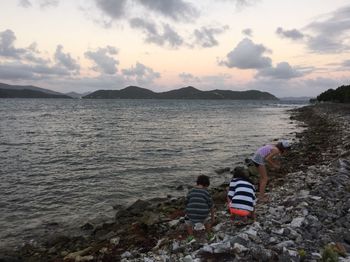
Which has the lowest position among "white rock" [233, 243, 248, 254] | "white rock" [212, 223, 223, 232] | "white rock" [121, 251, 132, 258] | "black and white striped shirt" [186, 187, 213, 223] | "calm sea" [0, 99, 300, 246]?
"calm sea" [0, 99, 300, 246]

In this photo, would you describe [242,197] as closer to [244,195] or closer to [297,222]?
[244,195]

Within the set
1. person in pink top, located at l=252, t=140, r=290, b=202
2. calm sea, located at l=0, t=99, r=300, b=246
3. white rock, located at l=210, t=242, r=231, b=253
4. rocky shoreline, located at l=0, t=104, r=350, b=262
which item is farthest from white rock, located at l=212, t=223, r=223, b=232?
calm sea, located at l=0, t=99, r=300, b=246

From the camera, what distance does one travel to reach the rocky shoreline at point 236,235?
823 cm

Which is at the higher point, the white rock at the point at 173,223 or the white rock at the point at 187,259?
the white rock at the point at 187,259

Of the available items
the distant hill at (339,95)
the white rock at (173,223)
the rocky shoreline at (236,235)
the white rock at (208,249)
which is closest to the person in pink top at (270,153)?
the rocky shoreline at (236,235)

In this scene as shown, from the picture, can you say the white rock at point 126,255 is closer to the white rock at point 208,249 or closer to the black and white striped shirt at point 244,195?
the white rock at point 208,249

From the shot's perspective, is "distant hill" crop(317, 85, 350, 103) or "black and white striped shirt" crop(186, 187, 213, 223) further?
"distant hill" crop(317, 85, 350, 103)

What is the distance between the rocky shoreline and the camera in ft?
27.0

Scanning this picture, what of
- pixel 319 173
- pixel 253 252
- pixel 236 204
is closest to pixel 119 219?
pixel 236 204

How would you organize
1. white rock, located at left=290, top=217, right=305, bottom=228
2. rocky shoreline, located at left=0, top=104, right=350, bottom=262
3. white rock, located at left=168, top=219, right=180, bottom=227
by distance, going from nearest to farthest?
1. rocky shoreline, located at left=0, top=104, right=350, bottom=262
2. white rock, located at left=290, top=217, right=305, bottom=228
3. white rock, located at left=168, top=219, right=180, bottom=227

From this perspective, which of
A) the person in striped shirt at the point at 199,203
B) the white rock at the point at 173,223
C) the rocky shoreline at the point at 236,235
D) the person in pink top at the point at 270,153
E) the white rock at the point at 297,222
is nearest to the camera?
the rocky shoreline at the point at 236,235

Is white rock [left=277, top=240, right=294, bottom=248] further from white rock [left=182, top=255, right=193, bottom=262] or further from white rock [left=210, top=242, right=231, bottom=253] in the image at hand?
white rock [left=182, top=255, right=193, bottom=262]

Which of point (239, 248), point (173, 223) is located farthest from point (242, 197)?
point (173, 223)

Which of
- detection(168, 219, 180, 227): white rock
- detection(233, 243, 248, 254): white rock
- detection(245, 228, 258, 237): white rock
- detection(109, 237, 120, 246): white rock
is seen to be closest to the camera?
detection(233, 243, 248, 254): white rock
